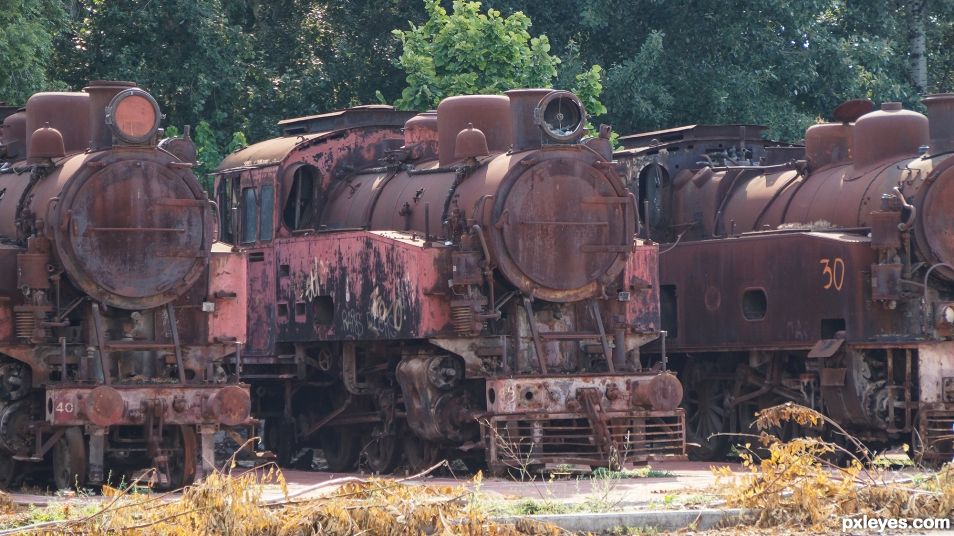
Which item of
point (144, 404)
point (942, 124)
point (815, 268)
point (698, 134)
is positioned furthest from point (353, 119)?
point (942, 124)

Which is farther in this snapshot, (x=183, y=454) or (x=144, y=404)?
(x=183, y=454)

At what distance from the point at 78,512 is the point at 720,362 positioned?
32.3 feet

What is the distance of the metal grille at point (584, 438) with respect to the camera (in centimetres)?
1590

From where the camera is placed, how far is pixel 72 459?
15008 millimetres

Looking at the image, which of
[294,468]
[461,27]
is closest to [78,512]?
[294,468]

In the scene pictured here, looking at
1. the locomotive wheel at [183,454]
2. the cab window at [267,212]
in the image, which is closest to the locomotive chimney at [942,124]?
the cab window at [267,212]

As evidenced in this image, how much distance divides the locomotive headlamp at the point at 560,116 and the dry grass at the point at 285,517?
6.58 metres

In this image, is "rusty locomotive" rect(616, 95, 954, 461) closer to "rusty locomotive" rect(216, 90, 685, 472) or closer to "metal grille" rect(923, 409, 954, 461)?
"metal grille" rect(923, 409, 954, 461)

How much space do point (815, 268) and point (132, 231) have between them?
6875 millimetres

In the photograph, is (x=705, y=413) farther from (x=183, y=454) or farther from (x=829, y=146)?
(x=183, y=454)

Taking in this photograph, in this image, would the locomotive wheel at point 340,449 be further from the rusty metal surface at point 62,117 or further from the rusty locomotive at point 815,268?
the rusty metal surface at point 62,117

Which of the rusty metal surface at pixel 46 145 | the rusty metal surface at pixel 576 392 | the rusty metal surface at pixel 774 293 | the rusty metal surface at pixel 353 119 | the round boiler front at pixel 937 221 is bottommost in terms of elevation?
the rusty metal surface at pixel 576 392

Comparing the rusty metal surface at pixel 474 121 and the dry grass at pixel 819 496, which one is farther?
the rusty metal surface at pixel 474 121

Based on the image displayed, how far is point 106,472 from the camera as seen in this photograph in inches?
619
